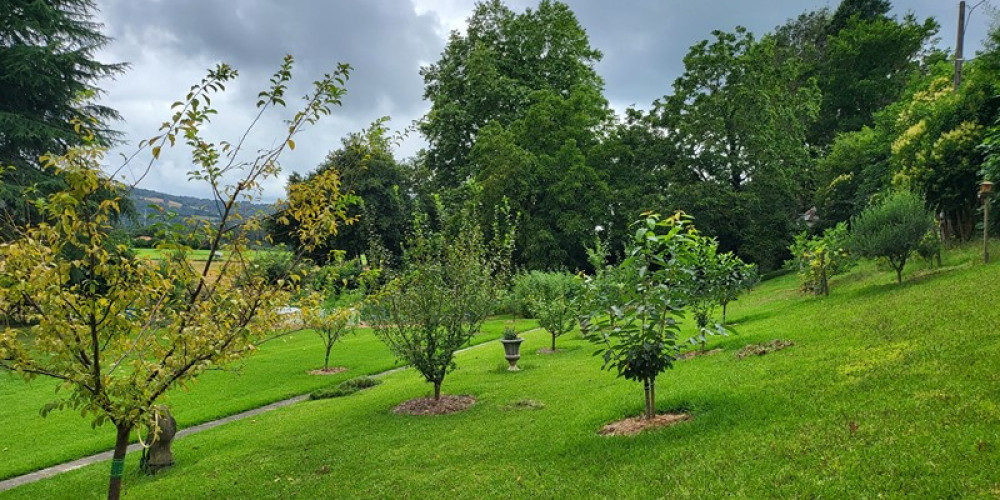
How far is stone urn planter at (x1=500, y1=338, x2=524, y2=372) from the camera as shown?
13.5m

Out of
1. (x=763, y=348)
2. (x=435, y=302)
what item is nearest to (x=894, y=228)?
(x=763, y=348)

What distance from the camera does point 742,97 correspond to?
1228 inches

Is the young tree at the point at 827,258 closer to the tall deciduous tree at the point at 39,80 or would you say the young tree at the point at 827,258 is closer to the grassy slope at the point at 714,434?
the grassy slope at the point at 714,434

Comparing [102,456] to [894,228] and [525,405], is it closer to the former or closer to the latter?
[525,405]

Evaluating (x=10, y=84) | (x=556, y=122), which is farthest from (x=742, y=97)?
(x=10, y=84)

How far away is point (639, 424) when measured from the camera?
6.91 metres

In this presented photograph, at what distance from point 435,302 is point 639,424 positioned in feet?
14.7

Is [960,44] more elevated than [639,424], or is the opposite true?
[960,44]

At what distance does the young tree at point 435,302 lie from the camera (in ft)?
33.1

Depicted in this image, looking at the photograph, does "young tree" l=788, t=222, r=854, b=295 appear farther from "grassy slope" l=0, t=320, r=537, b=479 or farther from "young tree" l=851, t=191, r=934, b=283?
"grassy slope" l=0, t=320, r=537, b=479

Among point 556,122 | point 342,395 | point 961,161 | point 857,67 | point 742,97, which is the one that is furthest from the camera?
point 857,67

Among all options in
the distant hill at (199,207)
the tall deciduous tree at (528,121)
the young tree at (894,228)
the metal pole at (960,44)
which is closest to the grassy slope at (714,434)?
the young tree at (894,228)

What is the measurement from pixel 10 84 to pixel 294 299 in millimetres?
30824

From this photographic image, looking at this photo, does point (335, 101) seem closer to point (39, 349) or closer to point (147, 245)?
point (147, 245)
